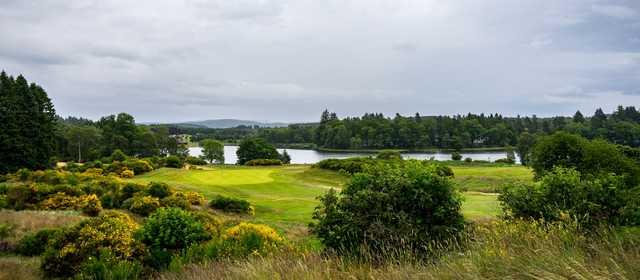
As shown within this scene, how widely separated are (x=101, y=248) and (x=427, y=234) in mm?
5627

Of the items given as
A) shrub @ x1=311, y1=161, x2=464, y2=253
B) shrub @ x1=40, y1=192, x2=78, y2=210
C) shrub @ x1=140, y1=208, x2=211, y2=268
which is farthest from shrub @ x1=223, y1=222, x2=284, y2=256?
shrub @ x1=40, y1=192, x2=78, y2=210

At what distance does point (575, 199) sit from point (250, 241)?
21.7ft

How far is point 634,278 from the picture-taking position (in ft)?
11.4

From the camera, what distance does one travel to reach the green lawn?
1927 centimetres

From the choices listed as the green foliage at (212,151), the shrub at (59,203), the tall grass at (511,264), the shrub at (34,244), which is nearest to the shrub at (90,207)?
the shrub at (59,203)

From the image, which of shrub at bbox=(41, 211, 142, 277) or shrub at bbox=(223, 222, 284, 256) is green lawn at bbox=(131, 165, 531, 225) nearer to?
shrub at bbox=(223, 222, 284, 256)

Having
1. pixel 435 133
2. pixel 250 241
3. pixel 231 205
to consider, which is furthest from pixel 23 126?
pixel 435 133

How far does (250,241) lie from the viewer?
26.7 ft

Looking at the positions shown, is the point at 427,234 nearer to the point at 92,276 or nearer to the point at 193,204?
the point at 92,276

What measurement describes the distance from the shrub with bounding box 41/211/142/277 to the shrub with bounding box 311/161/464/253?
367 cm

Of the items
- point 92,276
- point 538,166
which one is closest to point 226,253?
point 92,276

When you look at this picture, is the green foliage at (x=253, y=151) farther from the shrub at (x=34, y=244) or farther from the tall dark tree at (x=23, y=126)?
the shrub at (x=34, y=244)

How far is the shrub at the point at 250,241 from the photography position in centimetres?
741

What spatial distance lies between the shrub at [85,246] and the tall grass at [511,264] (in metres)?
2.71
